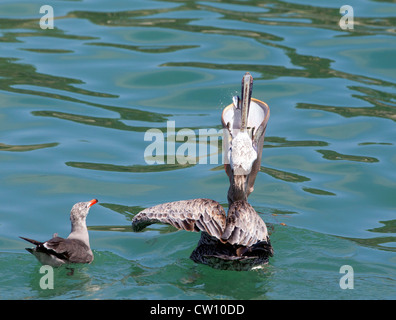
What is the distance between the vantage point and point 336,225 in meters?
→ 9.30

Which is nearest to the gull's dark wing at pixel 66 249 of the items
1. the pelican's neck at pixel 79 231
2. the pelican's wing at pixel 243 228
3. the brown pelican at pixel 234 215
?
the pelican's neck at pixel 79 231

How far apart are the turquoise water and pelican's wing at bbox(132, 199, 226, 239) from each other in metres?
0.55

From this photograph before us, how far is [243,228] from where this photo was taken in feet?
24.8

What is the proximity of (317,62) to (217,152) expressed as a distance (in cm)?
369

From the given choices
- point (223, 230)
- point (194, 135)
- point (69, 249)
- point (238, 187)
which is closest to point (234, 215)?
point (223, 230)

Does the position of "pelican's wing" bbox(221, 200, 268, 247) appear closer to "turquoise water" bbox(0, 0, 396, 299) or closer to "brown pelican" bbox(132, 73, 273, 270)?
"brown pelican" bbox(132, 73, 273, 270)

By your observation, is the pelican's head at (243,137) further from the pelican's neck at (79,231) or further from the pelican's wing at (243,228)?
the pelican's neck at (79,231)

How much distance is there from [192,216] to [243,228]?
538 millimetres

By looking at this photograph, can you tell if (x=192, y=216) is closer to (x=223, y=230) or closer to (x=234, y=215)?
(x=223, y=230)

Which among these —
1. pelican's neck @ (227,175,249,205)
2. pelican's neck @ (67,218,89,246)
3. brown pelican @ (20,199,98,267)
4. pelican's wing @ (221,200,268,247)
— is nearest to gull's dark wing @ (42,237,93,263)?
brown pelican @ (20,199,98,267)

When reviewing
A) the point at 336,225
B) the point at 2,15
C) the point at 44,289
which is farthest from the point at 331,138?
the point at 2,15

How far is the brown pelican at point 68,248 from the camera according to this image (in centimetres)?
740

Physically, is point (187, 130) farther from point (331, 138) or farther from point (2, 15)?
point (2, 15)

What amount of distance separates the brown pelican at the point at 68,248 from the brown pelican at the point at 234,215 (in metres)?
0.60
